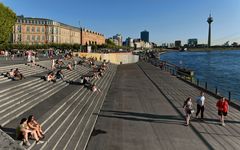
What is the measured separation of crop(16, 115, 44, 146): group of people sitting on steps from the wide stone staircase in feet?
0.87

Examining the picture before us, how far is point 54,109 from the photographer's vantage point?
18047 mm

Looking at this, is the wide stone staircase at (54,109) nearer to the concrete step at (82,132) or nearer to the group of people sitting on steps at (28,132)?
the concrete step at (82,132)

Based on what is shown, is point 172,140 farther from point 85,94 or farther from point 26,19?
point 26,19


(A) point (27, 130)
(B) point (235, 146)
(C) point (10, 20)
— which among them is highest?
(C) point (10, 20)

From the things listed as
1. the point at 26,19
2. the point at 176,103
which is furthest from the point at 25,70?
the point at 26,19

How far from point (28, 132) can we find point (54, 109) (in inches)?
198

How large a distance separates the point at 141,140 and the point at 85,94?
10521 millimetres

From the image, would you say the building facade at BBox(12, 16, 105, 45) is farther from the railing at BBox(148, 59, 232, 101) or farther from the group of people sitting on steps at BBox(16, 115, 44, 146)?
the group of people sitting on steps at BBox(16, 115, 44, 146)

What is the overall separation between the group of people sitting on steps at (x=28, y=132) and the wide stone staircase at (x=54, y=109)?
10.5 inches

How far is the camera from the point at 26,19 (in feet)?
445

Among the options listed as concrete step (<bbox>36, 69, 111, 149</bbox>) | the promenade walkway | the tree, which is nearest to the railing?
the promenade walkway

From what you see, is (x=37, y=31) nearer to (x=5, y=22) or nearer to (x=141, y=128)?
(x=5, y=22)

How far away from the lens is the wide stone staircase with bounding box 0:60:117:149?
47.4ft

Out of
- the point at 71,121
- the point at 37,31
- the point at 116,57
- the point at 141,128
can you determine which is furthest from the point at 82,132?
the point at 37,31
